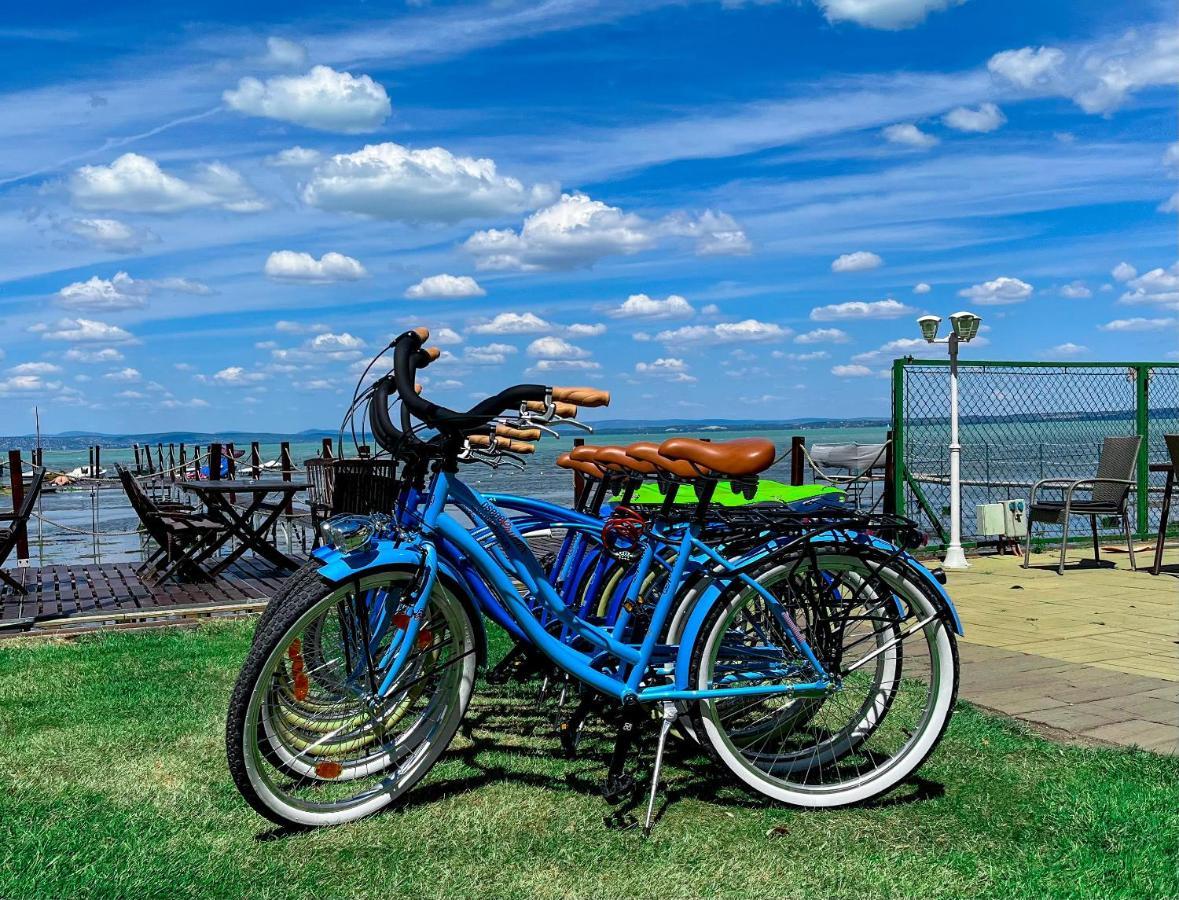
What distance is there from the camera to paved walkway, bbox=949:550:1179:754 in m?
4.50

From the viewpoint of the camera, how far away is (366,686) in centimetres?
336

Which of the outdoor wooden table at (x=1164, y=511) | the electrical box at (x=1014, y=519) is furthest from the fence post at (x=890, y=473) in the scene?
the outdoor wooden table at (x=1164, y=511)

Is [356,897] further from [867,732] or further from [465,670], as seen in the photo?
[867,732]

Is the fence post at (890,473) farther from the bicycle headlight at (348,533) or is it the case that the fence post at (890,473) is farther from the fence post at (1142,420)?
the bicycle headlight at (348,533)

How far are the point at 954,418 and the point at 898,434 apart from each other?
472mm

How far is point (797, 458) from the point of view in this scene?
34.0 feet

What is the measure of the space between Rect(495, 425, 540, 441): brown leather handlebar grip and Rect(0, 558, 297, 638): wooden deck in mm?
4393

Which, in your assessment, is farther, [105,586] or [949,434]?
[949,434]

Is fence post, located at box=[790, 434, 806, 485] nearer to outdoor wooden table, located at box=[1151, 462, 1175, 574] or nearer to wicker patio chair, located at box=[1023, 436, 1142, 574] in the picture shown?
wicker patio chair, located at box=[1023, 436, 1142, 574]

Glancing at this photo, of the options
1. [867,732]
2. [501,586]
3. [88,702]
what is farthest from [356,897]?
[88,702]

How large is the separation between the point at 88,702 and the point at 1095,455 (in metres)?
9.52

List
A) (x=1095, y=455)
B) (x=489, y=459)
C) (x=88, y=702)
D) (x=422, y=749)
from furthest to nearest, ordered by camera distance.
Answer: (x=1095, y=455) < (x=88, y=702) < (x=489, y=459) < (x=422, y=749)

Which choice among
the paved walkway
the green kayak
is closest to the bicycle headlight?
the green kayak

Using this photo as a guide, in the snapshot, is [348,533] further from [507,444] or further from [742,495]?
[742,495]
